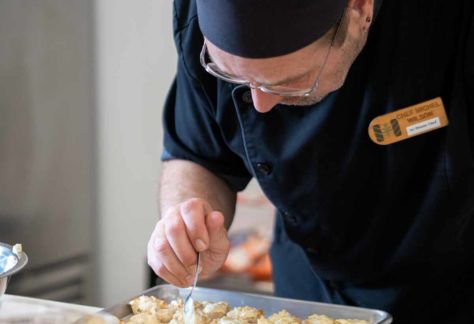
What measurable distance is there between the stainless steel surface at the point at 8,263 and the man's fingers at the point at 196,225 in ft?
0.83

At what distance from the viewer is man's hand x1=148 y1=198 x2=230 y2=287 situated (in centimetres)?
113

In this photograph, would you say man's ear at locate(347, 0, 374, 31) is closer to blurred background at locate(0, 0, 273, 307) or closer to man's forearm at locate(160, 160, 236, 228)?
man's forearm at locate(160, 160, 236, 228)

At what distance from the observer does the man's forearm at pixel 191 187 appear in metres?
1.39

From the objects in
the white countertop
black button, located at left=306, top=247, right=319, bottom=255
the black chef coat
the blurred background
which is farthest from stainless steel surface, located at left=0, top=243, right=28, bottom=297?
the blurred background

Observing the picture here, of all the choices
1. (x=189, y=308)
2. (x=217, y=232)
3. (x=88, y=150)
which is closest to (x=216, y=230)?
(x=217, y=232)

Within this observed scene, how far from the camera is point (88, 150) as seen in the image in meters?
3.04

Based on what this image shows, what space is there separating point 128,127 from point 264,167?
1838 millimetres

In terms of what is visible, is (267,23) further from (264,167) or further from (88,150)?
(88,150)

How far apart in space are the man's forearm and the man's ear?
505 millimetres

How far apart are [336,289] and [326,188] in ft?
0.87

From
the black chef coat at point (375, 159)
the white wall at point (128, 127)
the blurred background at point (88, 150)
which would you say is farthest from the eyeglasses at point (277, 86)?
the white wall at point (128, 127)

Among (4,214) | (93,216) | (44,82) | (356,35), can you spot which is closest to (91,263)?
(93,216)

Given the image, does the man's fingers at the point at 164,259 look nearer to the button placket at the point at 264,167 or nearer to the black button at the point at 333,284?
the button placket at the point at 264,167

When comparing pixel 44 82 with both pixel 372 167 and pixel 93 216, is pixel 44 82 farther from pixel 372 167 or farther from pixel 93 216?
pixel 372 167
